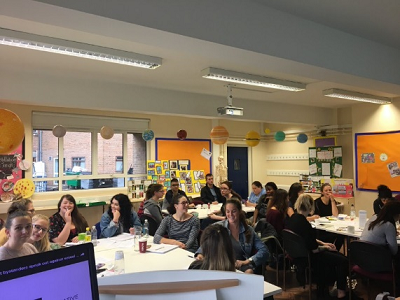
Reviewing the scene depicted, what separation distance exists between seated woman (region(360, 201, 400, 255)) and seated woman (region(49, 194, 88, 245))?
11.1 feet

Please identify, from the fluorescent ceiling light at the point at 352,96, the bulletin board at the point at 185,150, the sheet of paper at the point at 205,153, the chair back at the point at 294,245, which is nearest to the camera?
the chair back at the point at 294,245

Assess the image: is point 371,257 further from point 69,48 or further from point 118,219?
point 69,48

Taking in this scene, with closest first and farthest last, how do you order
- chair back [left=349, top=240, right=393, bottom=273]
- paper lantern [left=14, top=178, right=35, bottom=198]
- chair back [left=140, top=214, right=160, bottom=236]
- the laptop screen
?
the laptop screen → chair back [left=349, top=240, right=393, bottom=273] → chair back [left=140, top=214, right=160, bottom=236] → paper lantern [left=14, top=178, right=35, bottom=198]

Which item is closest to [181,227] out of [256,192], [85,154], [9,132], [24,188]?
[9,132]

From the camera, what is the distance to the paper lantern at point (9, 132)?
284 cm

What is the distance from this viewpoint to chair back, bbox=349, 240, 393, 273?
3.39 metres

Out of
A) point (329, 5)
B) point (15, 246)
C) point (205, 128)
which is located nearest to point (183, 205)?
point (15, 246)

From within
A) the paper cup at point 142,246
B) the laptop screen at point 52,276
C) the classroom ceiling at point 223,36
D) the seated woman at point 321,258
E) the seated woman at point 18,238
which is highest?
the classroom ceiling at point 223,36

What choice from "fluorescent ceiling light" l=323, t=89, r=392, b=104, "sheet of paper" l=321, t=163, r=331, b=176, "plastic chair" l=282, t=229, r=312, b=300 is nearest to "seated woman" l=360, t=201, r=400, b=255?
"plastic chair" l=282, t=229, r=312, b=300

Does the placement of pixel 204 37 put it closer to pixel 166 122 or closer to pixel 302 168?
pixel 166 122

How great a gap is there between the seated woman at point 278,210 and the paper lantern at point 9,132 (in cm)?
338

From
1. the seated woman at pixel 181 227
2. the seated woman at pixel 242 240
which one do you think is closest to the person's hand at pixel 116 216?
the seated woman at pixel 181 227

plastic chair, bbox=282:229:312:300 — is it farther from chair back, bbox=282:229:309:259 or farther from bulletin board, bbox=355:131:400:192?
bulletin board, bbox=355:131:400:192

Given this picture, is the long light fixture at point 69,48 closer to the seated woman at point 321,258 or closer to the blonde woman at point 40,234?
the blonde woman at point 40,234
